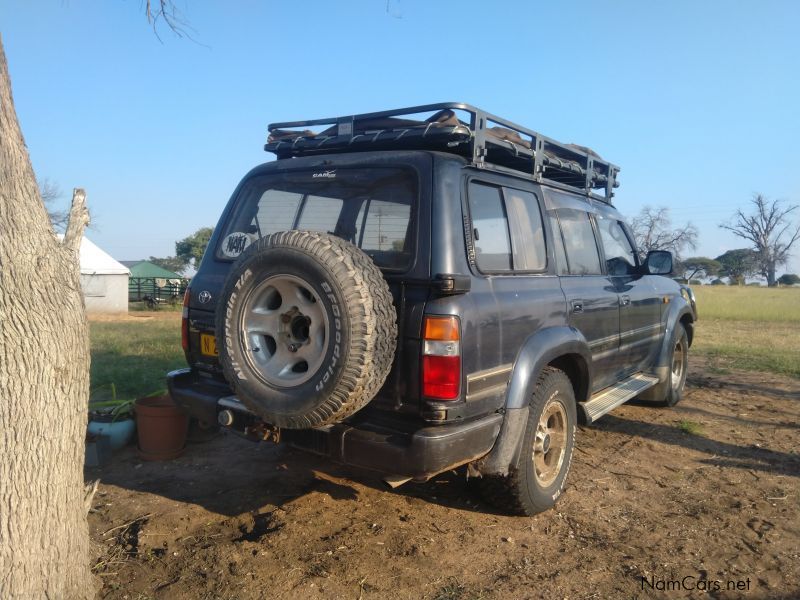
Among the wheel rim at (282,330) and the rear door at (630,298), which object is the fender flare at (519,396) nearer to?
the wheel rim at (282,330)

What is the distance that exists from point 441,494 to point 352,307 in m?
1.81

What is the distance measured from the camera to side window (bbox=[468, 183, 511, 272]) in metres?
3.10

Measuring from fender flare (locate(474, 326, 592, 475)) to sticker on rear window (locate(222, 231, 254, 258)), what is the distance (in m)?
1.75

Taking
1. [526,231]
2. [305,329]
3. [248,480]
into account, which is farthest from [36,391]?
[526,231]

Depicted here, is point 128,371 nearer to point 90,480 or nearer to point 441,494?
point 90,480

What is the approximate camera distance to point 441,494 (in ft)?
12.5

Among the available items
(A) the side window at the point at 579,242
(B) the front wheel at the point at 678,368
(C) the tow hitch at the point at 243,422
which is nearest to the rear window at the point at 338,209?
(C) the tow hitch at the point at 243,422

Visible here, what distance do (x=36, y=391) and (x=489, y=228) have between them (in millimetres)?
2242

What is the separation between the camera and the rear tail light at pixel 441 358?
8.81 feet

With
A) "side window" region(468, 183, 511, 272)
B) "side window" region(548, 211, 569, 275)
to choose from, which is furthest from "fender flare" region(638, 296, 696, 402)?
"side window" region(468, 183, 511, 272)

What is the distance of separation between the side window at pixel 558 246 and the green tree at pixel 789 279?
6497 centimetres

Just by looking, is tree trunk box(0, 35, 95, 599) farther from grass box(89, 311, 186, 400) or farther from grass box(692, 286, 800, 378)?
grass box(692, 286, 800, 378)

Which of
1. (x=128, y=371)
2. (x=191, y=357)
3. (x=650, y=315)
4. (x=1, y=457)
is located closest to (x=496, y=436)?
(x=191, y=357)

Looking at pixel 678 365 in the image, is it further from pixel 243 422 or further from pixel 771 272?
pixel 771 272
